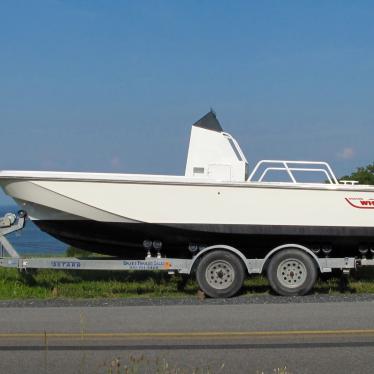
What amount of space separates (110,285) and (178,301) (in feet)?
7.20

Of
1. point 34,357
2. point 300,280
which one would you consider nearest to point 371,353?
point 34,357

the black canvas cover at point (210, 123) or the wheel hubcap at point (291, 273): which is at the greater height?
the black canvas cover at point (210, 123)

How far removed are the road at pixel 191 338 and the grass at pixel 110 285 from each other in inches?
74.5

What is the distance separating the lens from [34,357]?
6.55m

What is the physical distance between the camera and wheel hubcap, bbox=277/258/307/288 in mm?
11594

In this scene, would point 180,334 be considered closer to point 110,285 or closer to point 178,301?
point 178,301

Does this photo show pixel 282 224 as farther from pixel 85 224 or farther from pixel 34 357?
pixel 34 357

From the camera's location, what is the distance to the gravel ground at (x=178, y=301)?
409 inches

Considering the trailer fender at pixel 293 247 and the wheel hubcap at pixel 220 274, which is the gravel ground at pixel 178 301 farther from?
the trailer fender at pixel 293 247

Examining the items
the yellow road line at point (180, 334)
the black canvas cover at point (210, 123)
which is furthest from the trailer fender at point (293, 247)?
the yellow road line at point (180, 334)

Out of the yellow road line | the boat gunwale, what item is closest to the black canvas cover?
the boat gunwale

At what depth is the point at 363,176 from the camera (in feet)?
53.1

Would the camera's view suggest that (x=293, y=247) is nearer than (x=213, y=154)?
Yes

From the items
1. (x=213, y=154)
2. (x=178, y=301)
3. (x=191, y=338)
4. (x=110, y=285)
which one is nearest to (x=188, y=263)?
(x=178, y=301)
